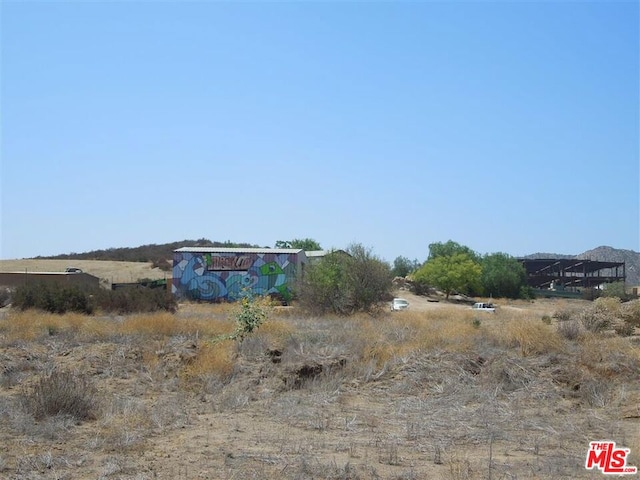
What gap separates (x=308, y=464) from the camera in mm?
8086

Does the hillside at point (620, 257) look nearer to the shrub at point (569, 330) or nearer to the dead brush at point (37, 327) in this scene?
the shrub at point (569, 330)

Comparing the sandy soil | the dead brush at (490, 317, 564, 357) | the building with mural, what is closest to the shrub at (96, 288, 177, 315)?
the sandy soil

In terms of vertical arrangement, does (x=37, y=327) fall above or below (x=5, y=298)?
below

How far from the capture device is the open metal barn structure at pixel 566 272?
4090 inches

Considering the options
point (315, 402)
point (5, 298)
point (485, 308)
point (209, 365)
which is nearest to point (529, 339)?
point (315, 402)

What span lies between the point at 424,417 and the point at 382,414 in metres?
0.85

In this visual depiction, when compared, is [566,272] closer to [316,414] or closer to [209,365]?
[209,365]

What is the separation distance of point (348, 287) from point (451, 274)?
45.1m

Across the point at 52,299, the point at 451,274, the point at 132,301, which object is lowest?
the point at 132,301

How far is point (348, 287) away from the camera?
39.4 m

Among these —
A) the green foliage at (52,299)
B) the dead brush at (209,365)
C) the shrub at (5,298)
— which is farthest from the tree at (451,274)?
the dead brush at (209,365)

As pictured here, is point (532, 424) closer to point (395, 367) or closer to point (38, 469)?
point (395, 367)

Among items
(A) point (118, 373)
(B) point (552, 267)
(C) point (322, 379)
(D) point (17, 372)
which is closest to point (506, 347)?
(C) point (322, 379)

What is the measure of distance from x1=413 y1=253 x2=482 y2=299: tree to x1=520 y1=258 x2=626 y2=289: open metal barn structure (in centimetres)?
2247
